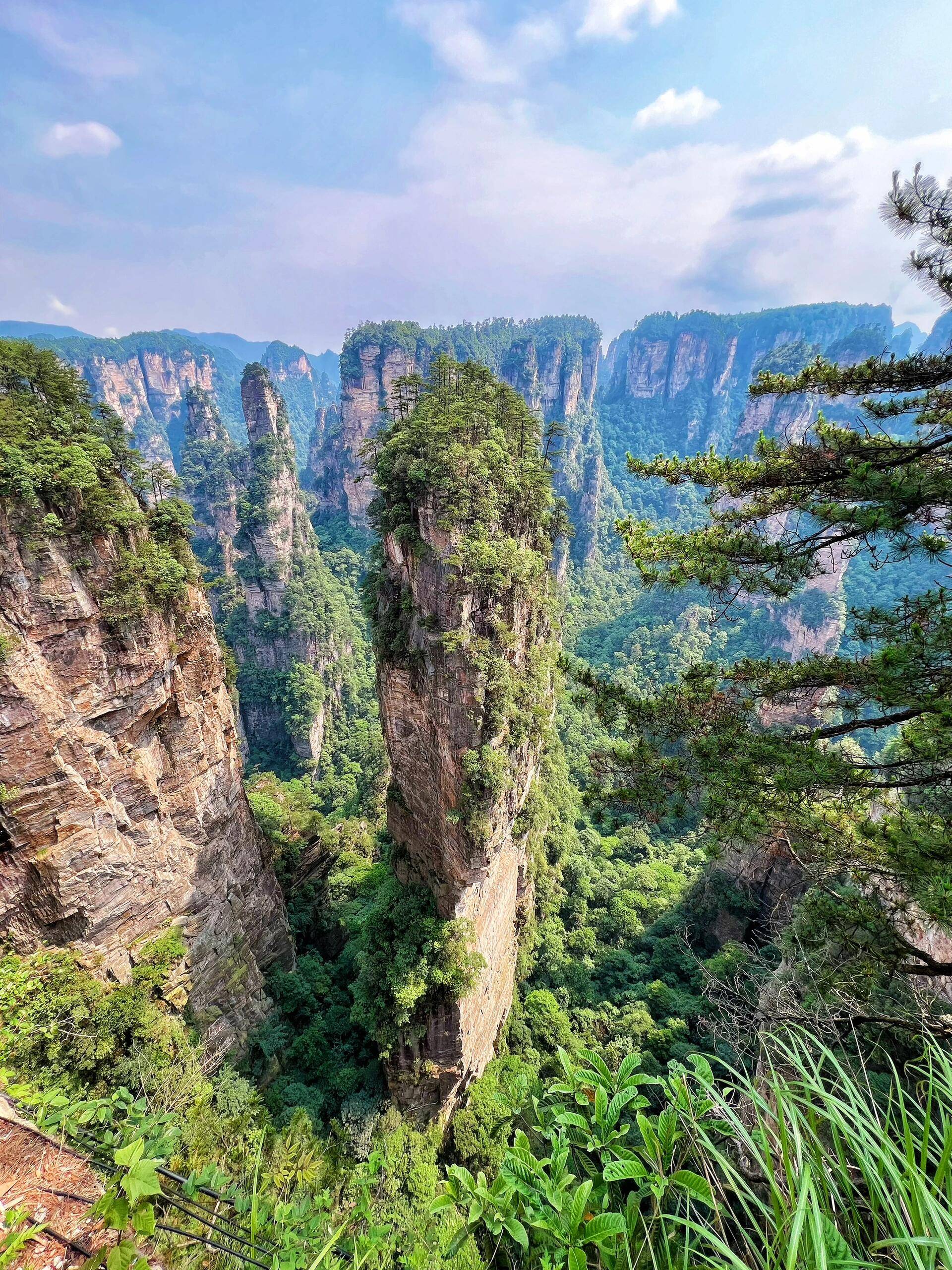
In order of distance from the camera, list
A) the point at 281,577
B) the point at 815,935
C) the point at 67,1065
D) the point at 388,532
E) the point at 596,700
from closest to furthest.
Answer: the point at 815,935
the point at 596,700
the point at 67,1065
the point at 388,532
the point at 281,577

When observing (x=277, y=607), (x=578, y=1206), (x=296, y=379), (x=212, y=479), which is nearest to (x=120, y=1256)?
(x=578, y=1206)

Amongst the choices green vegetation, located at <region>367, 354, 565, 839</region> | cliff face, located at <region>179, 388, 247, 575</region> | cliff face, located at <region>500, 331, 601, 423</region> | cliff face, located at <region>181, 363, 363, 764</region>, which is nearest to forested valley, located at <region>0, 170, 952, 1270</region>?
green vegetation, located at <region>367, 354, 565, 839</region>

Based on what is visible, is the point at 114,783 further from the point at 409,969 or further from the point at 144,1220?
the point at 144,1220

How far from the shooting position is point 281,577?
46.4m

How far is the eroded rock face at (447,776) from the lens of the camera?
42.7ft

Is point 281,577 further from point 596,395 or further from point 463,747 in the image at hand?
point 596,395

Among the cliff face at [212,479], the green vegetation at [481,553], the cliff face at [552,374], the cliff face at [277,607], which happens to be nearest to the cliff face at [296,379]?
the cliff face at [552,374]

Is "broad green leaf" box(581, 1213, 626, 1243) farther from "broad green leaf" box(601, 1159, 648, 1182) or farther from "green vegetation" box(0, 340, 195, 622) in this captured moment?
"green vegetation" box(0, 340, 195, 622)

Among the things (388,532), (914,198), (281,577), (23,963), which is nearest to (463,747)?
(388,532)

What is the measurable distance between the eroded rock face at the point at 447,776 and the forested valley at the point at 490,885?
126 millimetres

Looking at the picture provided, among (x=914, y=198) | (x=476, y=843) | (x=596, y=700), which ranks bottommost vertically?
(x=476, y=843)

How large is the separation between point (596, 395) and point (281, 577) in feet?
391

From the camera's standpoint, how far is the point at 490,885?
1518cm

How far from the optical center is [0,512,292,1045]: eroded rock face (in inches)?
376
